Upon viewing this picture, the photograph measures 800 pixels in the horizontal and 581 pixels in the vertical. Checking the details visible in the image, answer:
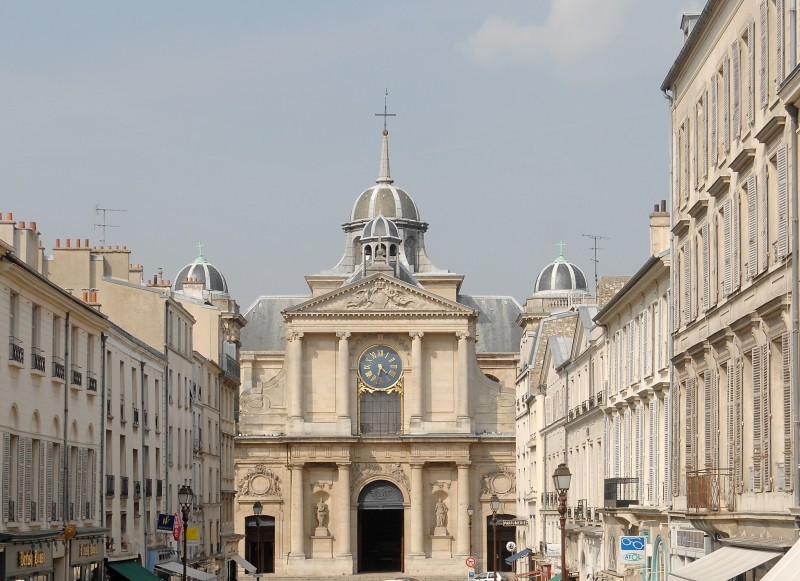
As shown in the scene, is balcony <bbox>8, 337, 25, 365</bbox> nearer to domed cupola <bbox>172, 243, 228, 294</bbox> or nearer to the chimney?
the chimney

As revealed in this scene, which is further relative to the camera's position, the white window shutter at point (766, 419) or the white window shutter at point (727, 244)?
the white window shutter at point (727, 244)

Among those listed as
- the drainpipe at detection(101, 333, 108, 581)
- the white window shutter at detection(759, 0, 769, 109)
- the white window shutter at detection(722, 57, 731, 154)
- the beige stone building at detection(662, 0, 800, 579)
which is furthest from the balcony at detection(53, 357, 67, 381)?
the white window shutter at detection(759, 0, 769, 109)

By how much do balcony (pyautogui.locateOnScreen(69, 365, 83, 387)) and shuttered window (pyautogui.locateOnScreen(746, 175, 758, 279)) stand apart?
1856 centimetres

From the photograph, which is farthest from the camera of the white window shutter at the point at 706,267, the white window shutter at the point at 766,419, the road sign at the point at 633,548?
the road sign at the point at 633,548

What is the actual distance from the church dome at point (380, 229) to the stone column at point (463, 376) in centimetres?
1323

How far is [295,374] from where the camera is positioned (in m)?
91.7

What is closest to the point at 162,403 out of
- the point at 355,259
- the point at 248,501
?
the point at 248,501

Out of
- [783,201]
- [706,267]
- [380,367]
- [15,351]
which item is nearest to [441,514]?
[380,367]

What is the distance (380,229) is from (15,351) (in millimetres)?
72967

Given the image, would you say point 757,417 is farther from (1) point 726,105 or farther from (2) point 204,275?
(2) point 204,275

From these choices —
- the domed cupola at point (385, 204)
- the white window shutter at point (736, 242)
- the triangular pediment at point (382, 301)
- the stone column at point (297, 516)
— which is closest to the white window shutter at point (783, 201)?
the white window shutter at point (736, 242)

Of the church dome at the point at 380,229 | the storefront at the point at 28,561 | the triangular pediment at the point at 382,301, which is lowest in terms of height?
the storefront at the point at 28,561

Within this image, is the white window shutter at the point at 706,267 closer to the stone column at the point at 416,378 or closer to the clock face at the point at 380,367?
the stone column at the point at 416,378

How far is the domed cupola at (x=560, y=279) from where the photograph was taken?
4277 inches
